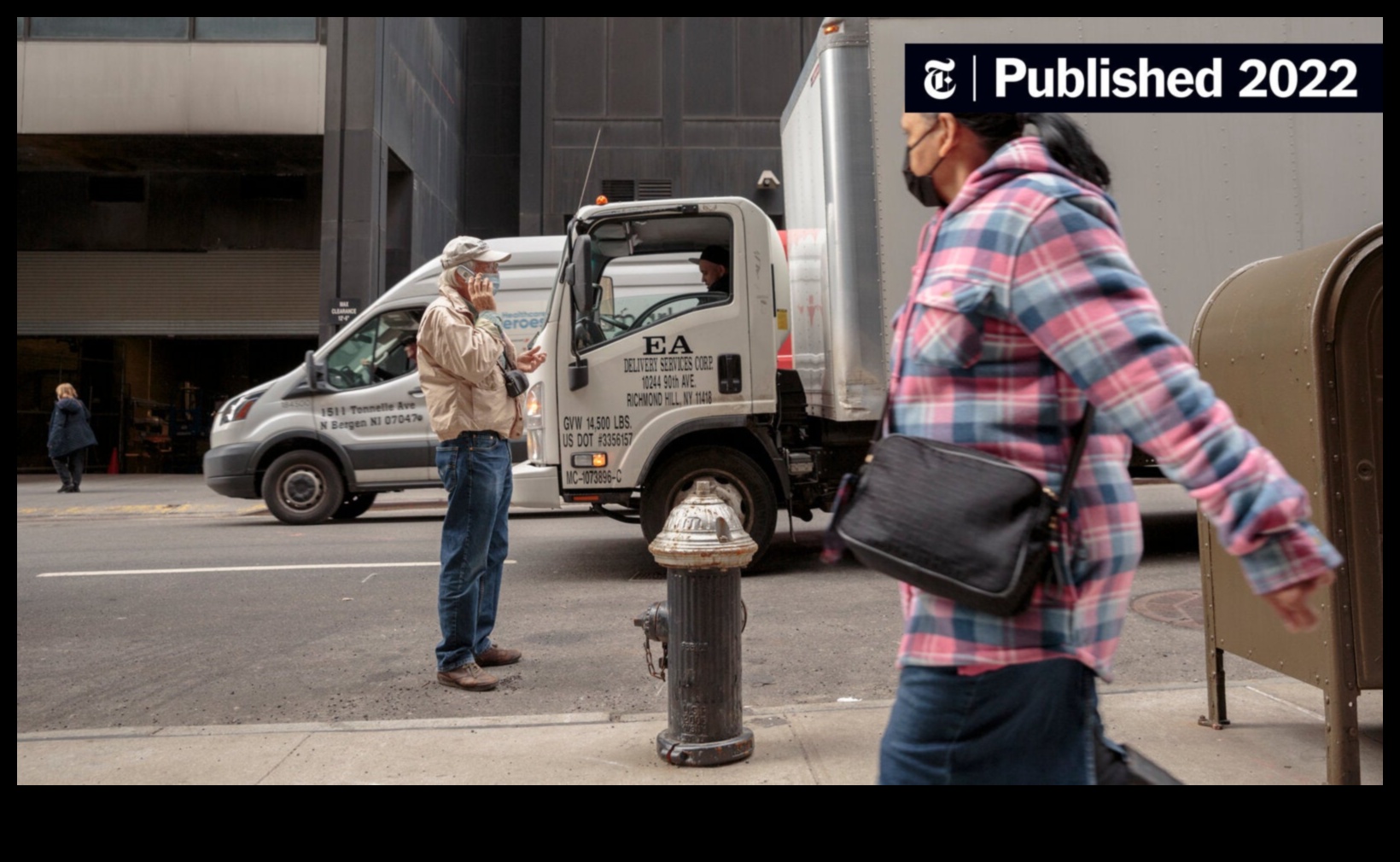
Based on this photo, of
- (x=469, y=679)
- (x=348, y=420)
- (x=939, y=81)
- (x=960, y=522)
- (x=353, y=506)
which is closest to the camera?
(x=960, y=522)

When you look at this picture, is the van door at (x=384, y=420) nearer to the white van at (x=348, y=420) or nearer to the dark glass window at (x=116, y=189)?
the white van at (x=348, y=420)

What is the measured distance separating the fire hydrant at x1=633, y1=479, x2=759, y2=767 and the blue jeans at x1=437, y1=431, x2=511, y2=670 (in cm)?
132

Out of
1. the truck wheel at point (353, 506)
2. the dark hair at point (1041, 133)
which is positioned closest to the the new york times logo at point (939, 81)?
the dark hair at point (1041, 133)

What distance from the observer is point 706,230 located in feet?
26.6

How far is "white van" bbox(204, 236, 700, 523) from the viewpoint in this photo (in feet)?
40.2

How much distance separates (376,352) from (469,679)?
8008 mm

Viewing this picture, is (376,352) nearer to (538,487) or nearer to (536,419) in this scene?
(536,419)

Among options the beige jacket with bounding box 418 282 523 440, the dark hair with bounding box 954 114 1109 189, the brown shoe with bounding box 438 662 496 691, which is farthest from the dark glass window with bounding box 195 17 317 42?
the dark hair with bounding box 954 114 1109 189

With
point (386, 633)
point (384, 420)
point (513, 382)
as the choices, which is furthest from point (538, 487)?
point (384, 420)

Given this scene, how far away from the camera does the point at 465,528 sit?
16.4ft

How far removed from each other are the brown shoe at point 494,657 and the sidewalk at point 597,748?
104 cm

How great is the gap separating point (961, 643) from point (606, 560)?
7.29 m

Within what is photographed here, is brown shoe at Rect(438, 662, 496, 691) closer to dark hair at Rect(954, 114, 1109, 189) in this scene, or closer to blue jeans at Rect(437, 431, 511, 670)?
blue jeans at Rect(437, 431, 511, 670)
